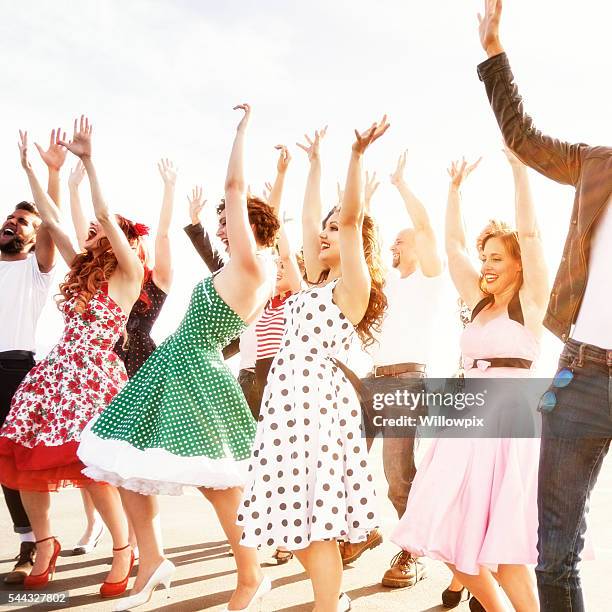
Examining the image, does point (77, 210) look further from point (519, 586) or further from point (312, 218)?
point (519, 586)

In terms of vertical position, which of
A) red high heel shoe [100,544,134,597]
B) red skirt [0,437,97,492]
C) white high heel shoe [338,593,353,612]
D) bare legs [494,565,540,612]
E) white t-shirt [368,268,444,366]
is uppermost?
white t-shirt [368,268,444,366]

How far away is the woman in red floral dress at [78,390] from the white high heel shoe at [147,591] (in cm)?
44

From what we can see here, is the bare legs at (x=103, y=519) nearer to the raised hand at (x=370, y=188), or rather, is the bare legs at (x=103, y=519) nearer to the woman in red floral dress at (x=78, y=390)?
the woman in red floral dress at (x=78, y=390)

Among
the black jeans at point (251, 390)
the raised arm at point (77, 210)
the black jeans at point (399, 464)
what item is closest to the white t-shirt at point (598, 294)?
the black jeans at point (399, 464)

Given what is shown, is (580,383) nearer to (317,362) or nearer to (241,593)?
(317,362)

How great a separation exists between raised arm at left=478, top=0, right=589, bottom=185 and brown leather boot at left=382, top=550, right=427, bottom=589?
9.61ft

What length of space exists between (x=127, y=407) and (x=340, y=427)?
4.08 ft

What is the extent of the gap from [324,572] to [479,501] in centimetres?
84

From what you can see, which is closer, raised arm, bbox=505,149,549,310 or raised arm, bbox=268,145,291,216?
raised arm, bbox=505,149,549,310

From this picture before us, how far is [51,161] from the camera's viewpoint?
530 centimetres

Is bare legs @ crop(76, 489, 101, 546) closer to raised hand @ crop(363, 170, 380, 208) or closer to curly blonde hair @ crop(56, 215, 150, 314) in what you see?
curly blonde hair @ crop(56, 215, 150, 314)

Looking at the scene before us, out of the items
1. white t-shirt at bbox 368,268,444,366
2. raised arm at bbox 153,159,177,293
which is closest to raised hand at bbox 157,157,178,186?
raised arm at bbox 153,159,177,293

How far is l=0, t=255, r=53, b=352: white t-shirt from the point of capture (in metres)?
5.34

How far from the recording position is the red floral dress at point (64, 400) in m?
4.47
